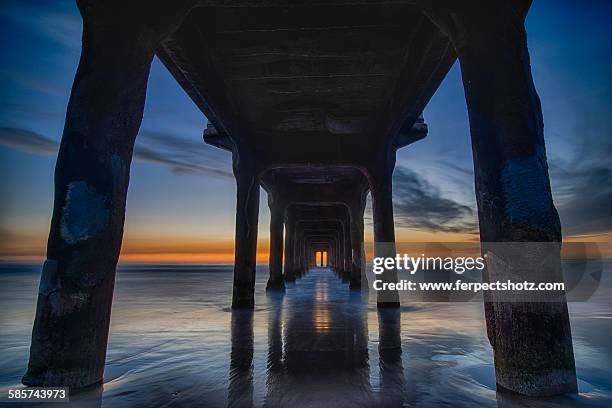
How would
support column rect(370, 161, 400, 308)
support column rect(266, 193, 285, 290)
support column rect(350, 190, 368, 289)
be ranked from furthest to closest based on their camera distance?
support column rect(350, 190, 368, 289) → support column rect(266, 193, 285, 290) → support column rect(370, 161, 400, 308)

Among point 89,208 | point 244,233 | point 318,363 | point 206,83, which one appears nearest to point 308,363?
point 318,363

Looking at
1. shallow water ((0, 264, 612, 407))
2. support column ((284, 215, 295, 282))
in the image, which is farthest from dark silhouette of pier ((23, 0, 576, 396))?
support column ((284, 215, 295, 282))

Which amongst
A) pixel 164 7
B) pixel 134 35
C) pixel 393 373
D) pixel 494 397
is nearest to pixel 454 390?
pixel 494 397

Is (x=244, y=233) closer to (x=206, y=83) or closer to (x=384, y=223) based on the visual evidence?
(x=384, y=223)

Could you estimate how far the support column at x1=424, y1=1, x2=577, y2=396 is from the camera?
2566 mm

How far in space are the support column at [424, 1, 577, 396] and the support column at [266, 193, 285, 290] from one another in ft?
36.7

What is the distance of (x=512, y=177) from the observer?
2.81m

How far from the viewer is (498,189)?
2859 millimetres

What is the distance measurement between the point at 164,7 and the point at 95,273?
256 centimetres

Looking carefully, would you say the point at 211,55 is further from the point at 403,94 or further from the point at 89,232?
the point at 89,232

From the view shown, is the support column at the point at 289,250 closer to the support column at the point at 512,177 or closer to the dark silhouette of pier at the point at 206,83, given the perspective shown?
the dark silhouette of pier at the point at 206,83

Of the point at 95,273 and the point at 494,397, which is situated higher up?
the point at 95,273

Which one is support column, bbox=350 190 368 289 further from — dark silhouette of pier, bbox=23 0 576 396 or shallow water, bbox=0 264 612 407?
dark silhouette of pier, bbox=23 0 576 396

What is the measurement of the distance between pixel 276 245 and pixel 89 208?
38.2ft
